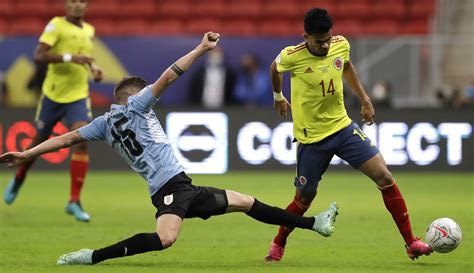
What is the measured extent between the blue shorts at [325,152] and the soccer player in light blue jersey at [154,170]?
48 cm

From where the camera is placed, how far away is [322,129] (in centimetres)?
941

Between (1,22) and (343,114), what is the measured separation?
51.8 feet

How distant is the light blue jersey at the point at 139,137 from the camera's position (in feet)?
29.3

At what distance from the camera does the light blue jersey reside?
351 inches

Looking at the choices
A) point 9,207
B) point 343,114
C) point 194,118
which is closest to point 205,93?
point 194,118

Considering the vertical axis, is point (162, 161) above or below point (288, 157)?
above

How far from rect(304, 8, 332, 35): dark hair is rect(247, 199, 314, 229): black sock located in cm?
→ 147

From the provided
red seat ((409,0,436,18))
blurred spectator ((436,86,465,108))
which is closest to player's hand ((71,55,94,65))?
blurred spectator ((436,86,465,108))

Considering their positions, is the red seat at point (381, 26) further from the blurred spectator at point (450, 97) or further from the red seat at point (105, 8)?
the red seat at point (105, 8)

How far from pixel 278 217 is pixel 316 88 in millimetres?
1154

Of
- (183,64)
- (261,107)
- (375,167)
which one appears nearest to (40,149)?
(183,64)

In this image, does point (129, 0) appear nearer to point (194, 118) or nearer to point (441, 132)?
point (194, 118)

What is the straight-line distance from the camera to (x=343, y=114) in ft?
31.2

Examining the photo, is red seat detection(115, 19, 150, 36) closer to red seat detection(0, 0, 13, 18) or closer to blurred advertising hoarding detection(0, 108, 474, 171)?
red seat detection(0, 0, 13, 18)
